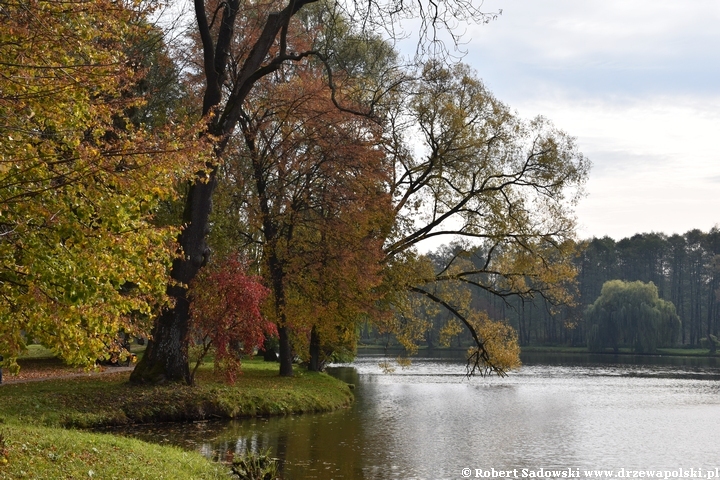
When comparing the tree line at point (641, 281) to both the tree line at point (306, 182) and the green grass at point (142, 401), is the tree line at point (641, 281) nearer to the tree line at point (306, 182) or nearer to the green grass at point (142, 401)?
the tree line at point (306, 182)

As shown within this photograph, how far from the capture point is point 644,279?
108500mm

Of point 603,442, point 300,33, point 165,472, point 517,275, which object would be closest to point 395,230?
point 517,275

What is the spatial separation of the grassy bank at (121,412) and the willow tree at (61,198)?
6.35 feet

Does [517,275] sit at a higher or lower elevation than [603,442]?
higher

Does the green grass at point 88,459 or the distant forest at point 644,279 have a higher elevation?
the distant forest at point 644,279

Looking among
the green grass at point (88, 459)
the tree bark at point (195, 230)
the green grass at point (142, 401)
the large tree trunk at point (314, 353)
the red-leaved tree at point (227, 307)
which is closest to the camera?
the green grass at point (88, 459)

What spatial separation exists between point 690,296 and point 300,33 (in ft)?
305

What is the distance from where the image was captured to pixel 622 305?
82688 millimetres

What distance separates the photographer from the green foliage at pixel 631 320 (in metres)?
80.2

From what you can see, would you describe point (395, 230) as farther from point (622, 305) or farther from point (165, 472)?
point (622, 305)

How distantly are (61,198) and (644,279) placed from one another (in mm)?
110398

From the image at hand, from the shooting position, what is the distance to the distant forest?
319 ft

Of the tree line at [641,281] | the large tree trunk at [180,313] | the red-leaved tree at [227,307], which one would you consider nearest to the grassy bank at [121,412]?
the large tree trunk at [180,313]

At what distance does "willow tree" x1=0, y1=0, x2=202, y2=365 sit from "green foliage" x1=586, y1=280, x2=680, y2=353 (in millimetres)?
79338
